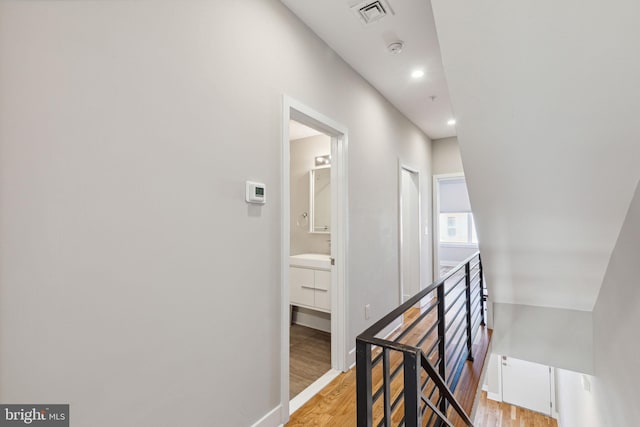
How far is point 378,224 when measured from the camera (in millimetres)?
3188

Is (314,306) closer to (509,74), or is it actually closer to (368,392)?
(368,392)

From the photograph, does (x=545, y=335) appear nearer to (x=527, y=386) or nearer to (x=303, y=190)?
(x=303, y=190)

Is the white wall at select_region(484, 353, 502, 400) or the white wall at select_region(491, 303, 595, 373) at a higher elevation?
the white wall at select_region(491, 303, 595, 373)

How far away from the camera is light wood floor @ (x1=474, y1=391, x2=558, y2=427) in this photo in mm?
4945

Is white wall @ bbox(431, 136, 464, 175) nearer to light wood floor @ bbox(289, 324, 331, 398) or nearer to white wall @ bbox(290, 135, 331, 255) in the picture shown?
white wall @ bbox(290, 135, 331, 255)

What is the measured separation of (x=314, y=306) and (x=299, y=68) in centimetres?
226

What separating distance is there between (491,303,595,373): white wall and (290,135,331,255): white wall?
2.19 metres

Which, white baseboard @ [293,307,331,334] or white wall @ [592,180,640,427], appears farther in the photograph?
white baseboard @ [293,307,331,334]

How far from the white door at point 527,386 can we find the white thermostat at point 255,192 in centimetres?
610

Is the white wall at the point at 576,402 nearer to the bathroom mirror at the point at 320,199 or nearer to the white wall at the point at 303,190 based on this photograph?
the bathroom mirror at the point at 320,199

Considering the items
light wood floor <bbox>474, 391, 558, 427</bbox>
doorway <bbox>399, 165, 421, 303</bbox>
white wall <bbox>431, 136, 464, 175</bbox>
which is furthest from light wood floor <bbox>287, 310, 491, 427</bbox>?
light wood floor <bbox>474, 391, 558, 427</bbox>

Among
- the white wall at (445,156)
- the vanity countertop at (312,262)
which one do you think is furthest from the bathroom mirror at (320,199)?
the white wall at (445,156)

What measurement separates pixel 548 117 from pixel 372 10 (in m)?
1.28

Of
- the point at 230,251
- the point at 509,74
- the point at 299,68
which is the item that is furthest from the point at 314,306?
the point at 509,74
